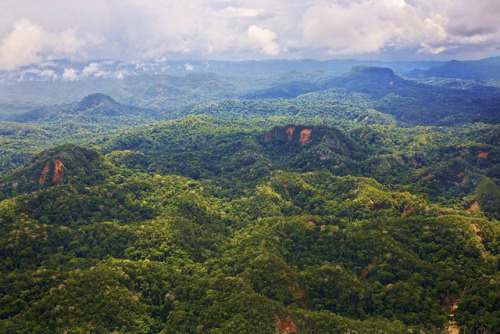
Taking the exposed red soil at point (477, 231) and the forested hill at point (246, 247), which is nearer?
the forested hill at point (246, 247)

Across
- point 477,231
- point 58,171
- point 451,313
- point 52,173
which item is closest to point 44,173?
point 52,173

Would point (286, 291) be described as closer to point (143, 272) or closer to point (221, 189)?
point (143, 272)

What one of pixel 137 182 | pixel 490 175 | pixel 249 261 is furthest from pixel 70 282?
pixel 490 175

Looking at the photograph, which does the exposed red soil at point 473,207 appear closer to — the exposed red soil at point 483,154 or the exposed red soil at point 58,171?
the exposed red soil at point 483,154

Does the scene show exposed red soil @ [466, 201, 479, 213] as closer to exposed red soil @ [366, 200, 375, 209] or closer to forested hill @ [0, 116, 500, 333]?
forested hill @ [0, 116, 500, 333]

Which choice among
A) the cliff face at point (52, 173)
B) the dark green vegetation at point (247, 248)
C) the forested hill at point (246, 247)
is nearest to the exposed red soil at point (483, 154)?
the dark green vegetation at point (247, 248)
